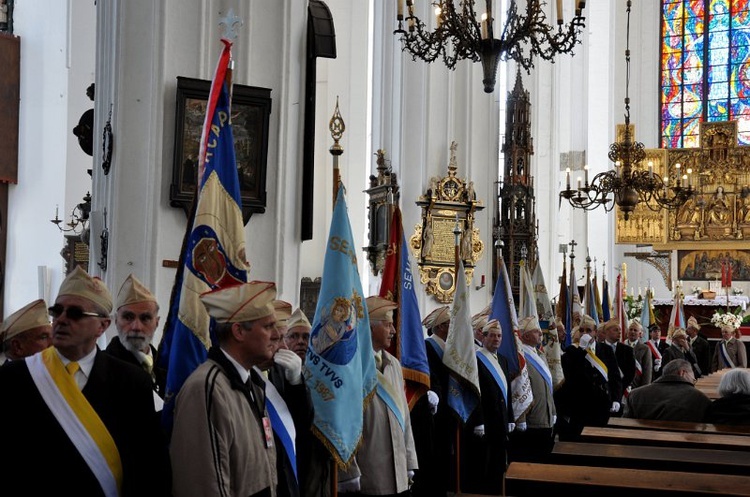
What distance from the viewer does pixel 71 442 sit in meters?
3.07

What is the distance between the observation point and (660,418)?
8.69m

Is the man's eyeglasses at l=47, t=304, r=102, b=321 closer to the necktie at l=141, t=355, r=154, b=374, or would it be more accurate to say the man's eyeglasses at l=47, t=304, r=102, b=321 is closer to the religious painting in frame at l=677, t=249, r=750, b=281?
the necktie at l=141, t=355, r=154, b=374

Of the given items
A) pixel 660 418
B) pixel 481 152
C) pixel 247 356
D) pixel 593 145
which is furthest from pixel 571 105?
pixel 247 356

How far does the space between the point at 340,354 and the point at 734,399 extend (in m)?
4.46

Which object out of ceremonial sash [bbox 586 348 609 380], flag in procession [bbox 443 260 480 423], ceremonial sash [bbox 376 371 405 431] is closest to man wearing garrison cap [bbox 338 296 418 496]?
ceremonial sash [bbox 376 371 405 431]

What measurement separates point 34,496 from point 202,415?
→ 0.53m

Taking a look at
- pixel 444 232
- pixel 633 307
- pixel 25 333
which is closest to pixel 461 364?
pixel 25 333

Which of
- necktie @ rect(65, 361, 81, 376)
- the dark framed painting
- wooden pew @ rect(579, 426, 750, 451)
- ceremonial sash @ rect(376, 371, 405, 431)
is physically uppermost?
the dark framed painting

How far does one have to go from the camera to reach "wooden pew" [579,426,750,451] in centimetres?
662

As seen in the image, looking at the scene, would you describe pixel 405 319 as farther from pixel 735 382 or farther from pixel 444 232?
pixel 444 232

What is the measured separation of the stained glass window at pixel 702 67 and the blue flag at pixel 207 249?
2421 centimetres

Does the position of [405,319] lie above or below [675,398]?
above

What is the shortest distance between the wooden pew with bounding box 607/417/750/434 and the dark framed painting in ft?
10.7

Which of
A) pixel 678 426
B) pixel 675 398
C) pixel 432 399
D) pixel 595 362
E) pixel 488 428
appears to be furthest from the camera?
pixel 595 362
